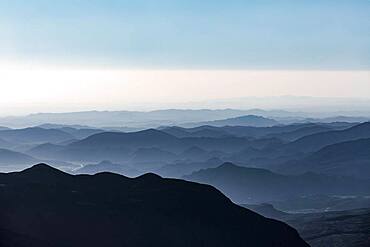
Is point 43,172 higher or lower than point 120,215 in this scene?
higher

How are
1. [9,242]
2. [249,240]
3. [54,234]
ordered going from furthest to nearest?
Answer: [249,240]
[54,234]
[9,242]

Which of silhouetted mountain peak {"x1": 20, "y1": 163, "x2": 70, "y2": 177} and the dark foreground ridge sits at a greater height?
silhouetted mountain peak {"x1": 20, "y1": 163, "x2": 70, "y2": 177}

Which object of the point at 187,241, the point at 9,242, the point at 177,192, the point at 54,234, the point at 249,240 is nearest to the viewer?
the point at 9,242

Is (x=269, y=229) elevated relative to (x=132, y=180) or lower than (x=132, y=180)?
lower

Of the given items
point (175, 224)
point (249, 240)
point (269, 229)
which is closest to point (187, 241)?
point (175, 224)

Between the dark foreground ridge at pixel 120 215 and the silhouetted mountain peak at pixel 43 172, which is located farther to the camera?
the silhouetted mountain peak at pixel 43 172

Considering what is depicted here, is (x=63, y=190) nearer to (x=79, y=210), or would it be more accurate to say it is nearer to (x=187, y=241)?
(x=79, y=210)

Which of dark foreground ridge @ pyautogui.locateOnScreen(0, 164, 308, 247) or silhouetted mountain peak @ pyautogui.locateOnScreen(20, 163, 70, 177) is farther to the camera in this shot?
silhouetted mountain peak @ pyautogui.locateOnScreen(20, 163, 70, 177)

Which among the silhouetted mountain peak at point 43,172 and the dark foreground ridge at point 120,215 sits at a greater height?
the silhouetted mountain peak at point 43,172
